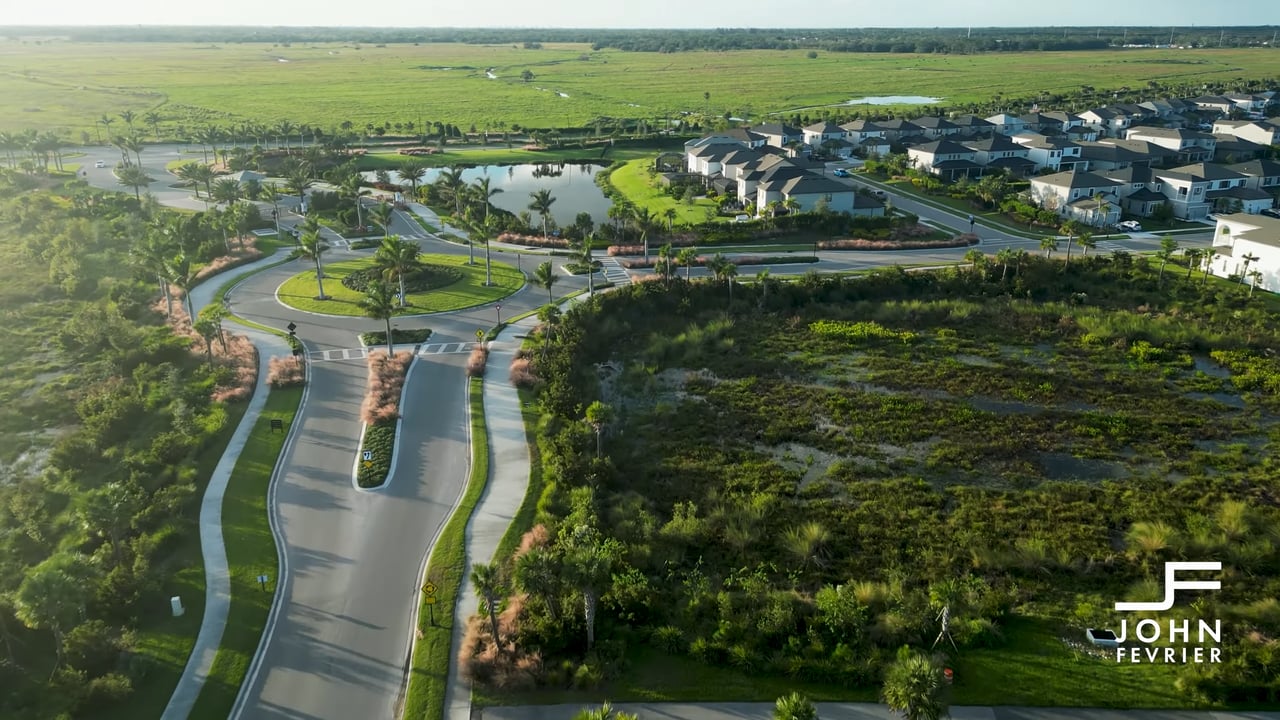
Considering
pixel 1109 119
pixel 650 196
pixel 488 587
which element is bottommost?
pixel 488 587

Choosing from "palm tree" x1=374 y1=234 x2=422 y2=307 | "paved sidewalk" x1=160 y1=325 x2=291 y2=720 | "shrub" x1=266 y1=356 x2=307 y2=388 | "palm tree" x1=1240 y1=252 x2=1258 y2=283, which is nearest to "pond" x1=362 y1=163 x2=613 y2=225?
"palm tree" x1=374 y1=234 x2=422 y2=307

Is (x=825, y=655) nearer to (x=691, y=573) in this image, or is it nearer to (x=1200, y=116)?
(x=691, y=573)

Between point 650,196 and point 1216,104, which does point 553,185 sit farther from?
point 1216,104

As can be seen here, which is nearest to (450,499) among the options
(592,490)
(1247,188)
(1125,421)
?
(592,490)

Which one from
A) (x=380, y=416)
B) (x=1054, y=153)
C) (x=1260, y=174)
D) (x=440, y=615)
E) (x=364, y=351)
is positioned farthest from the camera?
(x=1054, y=153)

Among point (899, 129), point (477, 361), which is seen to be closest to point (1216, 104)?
point (899, 129)

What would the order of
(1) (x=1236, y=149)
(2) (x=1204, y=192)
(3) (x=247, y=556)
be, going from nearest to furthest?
(3) (x=247, y=556) < (2) (x=1204, y=192) < (1) (x=1236, y=149)
